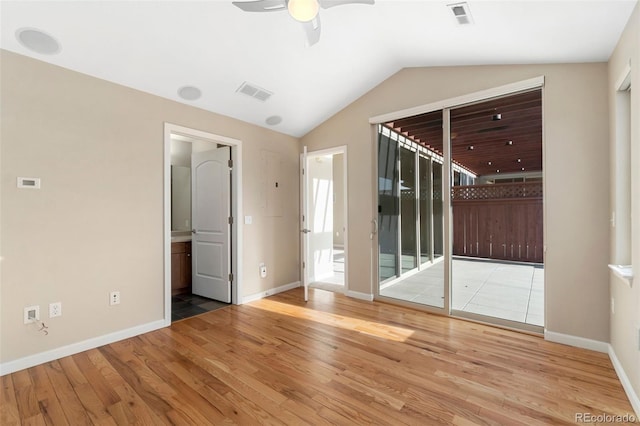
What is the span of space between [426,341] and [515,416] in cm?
106

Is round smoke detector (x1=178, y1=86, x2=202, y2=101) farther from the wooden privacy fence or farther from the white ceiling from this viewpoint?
the wooden privacy fence

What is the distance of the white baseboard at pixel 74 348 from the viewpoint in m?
2.33

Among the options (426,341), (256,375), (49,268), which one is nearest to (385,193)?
(426,341)

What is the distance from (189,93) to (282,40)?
1249 millimetres

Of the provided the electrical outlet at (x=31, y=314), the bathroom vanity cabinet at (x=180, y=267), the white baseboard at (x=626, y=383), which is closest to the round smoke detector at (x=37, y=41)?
the electrical outlet at (x=31, y=314)

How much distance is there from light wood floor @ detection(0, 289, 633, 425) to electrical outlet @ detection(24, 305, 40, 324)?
393 mm

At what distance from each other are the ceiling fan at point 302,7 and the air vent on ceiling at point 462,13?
2.65 ft

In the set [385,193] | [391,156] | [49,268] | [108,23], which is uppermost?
[108,23]

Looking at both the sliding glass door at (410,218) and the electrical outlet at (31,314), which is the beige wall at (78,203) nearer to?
the electrical outlet at (31,314)

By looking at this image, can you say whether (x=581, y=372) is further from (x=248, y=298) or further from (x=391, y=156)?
(x=248, y=298)

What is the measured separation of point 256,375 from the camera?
2266 millimetres

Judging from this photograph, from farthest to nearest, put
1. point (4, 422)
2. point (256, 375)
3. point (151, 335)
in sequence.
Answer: point (151, 335), point (256, 375), point (4, 422)

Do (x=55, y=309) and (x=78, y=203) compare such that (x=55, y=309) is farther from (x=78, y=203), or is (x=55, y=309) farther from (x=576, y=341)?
(x=576, y=341)

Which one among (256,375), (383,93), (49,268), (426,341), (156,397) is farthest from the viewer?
(383,93)
